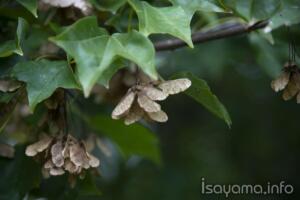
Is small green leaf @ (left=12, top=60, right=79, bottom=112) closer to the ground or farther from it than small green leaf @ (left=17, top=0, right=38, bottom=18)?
closer to the ground

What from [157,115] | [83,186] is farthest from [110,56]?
[83,186]

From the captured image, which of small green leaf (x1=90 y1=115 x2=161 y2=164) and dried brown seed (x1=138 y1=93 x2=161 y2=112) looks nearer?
dried brown seed (x1=138 y1=93 x2=161 y2=112)

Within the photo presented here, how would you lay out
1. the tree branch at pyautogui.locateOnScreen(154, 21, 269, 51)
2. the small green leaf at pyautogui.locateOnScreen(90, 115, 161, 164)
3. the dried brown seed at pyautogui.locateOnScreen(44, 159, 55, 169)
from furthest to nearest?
the small green leaf at pyautogui.locateOnScreen(90, 115, 161, 164) → the tree branch at pyautogui.locateOnScreen(154, 21, 269, 51) → the dried brown seed at pyautogui.locateOnScreen(44, 159, 55, 169)

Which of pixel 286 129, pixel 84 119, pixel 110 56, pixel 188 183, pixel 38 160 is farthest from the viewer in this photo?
pixel 286 129

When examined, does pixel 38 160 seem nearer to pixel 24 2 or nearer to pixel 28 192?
pixel 28 192

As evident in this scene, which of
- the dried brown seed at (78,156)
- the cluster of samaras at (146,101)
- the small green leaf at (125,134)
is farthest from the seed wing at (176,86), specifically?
the small green leaf at (125,134)

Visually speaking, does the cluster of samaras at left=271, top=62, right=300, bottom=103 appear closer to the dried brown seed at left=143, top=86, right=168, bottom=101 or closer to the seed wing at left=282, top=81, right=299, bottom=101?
the seed wing at left=282, top=81, right=299, bottom=101

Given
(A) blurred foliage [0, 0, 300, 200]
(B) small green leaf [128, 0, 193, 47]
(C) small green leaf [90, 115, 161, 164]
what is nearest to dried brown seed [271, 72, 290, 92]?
(A) blurred foliage [0, 0, 300, 200]
